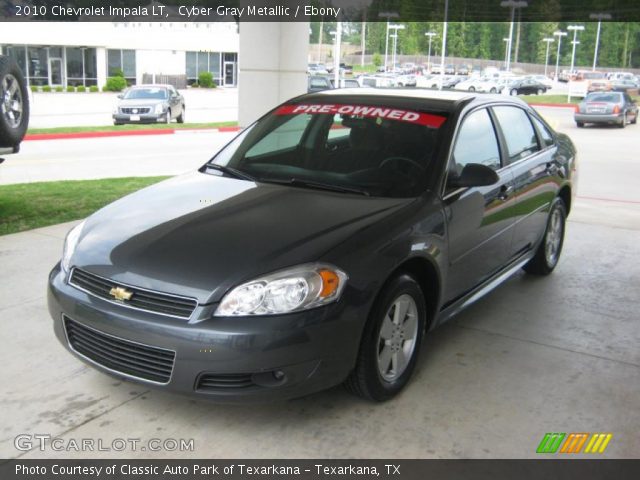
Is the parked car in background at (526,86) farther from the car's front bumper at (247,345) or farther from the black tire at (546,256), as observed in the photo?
the car's front bumper at (247,345)

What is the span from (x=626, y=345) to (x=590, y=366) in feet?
1.76

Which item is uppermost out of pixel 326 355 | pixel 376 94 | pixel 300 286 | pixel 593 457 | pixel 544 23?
pixel 544 23

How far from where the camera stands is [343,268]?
3.22m

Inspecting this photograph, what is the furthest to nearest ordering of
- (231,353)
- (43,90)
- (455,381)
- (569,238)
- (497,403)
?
(43,90), (569,238), (455,381), (497,403), (231,353)

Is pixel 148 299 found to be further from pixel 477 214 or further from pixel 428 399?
pixel 477 214

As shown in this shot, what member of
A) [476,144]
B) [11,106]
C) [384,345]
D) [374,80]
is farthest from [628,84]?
[384,345]

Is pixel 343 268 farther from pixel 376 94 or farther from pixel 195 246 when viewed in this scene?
pixel 376 94

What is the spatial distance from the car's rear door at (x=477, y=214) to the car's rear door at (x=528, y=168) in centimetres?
18

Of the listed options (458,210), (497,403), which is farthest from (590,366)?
(458,210)

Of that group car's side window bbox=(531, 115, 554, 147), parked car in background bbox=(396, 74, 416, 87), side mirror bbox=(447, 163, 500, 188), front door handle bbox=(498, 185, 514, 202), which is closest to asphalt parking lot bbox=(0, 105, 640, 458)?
front door handle bbox=(498, 185, 514, 202)

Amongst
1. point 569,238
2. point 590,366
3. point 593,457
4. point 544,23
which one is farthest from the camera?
point 544,23

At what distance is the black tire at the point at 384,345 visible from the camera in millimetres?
3377

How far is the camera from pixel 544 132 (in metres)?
5.86

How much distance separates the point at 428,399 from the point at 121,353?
1.62m
